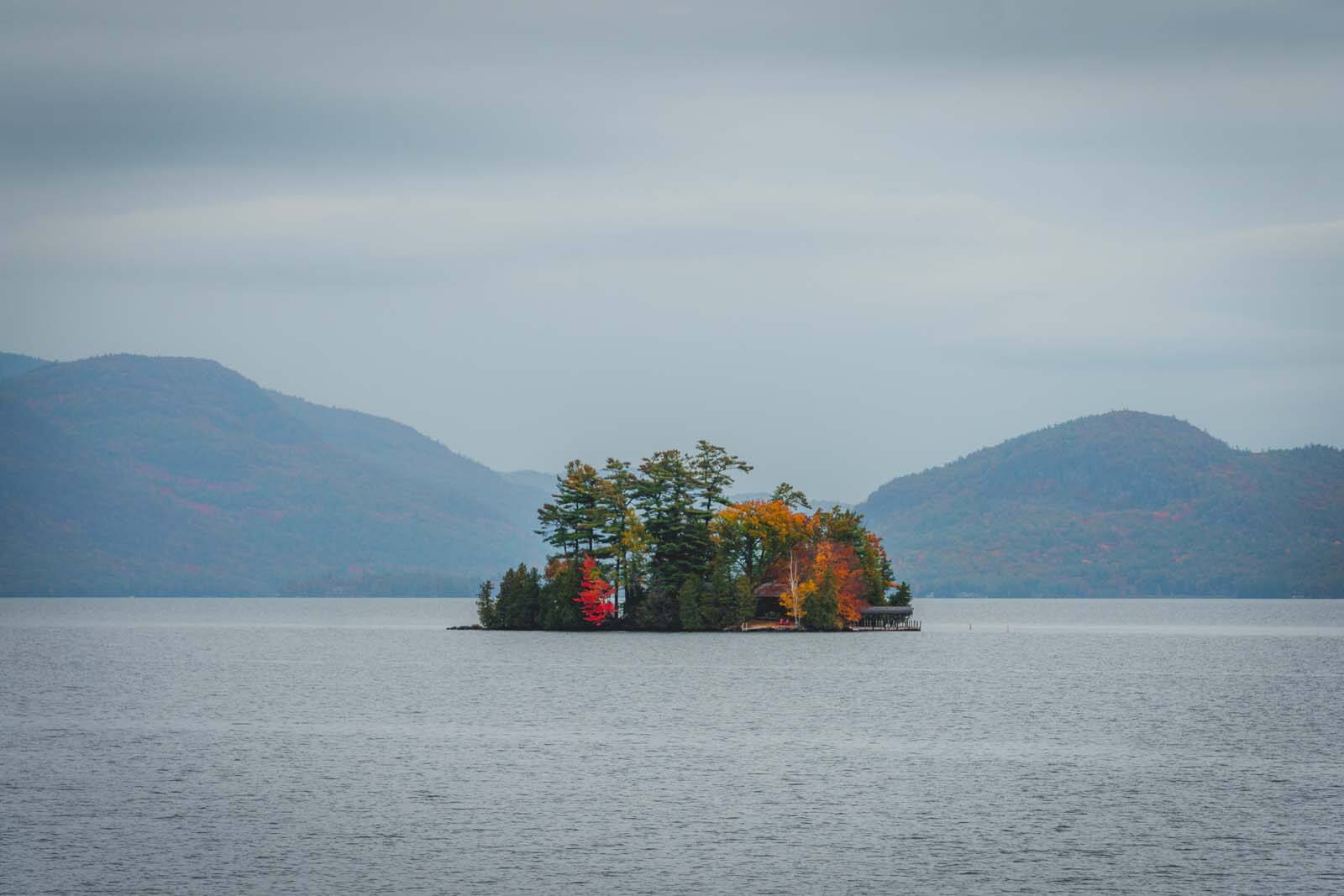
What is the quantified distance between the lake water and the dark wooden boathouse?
62117 mm

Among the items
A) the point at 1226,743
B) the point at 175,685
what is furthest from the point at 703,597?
the point at 1226,743

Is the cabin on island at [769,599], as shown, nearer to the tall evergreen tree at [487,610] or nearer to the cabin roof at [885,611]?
the cabin roof at [885,611]

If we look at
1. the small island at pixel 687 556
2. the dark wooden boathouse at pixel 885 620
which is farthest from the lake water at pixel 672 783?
the dark wooden boathouse at pixel 885 620

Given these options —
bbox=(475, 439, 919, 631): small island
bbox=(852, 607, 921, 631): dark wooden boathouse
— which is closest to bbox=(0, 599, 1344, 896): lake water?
bbox=(475, 439, 919, 631): small island

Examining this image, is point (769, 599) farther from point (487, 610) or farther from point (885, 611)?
point (487, 610)

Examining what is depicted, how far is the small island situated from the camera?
154 meters

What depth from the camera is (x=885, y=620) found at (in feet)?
599

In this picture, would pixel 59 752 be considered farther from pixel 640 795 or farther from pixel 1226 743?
pixel 1226 743

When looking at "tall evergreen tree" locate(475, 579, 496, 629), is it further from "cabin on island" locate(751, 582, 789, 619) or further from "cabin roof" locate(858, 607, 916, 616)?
"cabin roof" locate(858, 607, 916, 616)

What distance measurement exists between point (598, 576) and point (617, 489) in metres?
9.75

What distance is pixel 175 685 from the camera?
3979 inches

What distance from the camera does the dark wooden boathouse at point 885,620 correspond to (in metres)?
172

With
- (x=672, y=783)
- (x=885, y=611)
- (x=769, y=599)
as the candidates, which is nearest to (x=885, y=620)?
(x=885, y=611)

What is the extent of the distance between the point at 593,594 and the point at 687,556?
10776mm
